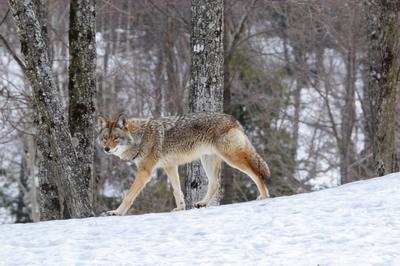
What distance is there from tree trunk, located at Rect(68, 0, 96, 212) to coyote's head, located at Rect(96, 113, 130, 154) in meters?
0.76

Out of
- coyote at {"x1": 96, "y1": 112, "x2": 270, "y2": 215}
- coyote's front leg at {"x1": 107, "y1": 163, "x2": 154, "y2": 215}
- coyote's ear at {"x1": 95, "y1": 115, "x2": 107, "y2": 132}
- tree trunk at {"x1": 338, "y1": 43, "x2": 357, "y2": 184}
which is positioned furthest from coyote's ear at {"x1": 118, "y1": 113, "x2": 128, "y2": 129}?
tree trunk at {"x1": 338, "y1": 43, "x2": 357, "y2": 184}

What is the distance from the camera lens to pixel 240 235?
25.4ft

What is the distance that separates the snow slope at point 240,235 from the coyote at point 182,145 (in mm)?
1025

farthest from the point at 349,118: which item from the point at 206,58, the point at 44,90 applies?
the point at 44,90

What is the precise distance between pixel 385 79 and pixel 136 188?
4.95 metres

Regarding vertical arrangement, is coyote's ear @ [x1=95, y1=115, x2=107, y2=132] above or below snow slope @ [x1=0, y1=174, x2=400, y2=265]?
above

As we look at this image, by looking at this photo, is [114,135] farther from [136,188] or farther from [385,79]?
[385,79]

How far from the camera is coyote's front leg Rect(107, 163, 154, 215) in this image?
9969 mm

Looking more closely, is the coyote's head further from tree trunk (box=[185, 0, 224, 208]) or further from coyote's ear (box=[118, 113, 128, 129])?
tree trunk (box=[185, 0, 224, 208])

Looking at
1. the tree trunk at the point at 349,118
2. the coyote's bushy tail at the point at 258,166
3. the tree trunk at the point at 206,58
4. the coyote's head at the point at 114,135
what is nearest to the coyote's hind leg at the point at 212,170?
the coyote's bushy tail at the point at 258,166

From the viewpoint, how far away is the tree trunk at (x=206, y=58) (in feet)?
37.9

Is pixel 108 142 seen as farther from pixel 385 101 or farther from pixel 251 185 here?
pixel 251 185

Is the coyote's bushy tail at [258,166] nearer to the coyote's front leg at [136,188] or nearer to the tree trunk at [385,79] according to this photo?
the coyote's front leg at [136,188]

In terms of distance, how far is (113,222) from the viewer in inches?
346
